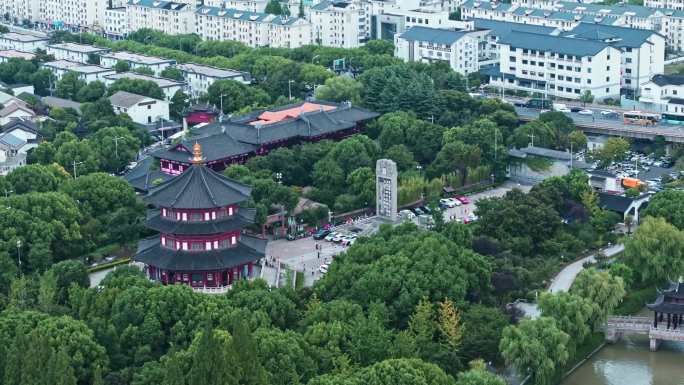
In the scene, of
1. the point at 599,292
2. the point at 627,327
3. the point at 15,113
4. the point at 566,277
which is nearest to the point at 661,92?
the point at 566,277

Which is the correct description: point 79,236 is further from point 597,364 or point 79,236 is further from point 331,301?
point 597,364

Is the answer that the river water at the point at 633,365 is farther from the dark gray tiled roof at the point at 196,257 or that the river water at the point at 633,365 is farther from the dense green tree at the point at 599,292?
the dark gray tiled roof at the point at 196,257

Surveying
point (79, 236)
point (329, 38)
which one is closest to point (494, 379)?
point (79, 236)

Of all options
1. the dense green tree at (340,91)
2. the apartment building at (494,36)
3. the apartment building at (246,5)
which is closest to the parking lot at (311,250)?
the dense green tree at (340,91)

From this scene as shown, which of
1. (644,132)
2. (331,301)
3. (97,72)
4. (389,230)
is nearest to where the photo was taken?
(331,301)

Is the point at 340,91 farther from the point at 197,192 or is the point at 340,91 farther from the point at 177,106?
the point at 197,192

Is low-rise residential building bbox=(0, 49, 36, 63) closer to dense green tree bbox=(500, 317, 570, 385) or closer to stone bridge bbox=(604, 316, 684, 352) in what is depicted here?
stone bridge bbox=(604, 316, 684, 352)
